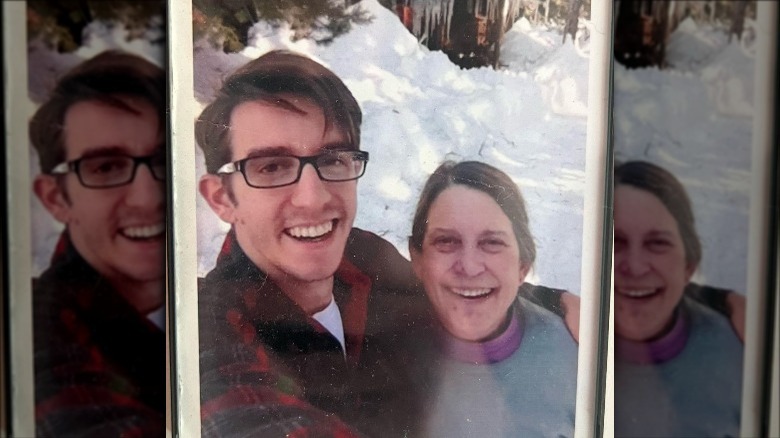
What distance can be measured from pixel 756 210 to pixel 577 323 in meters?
0.28

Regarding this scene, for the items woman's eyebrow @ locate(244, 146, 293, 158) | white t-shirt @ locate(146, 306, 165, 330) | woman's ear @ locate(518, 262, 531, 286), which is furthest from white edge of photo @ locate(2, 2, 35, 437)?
woman's ear @ locate(518, 262, 531, 286)

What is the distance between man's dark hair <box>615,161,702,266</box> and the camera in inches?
32.2

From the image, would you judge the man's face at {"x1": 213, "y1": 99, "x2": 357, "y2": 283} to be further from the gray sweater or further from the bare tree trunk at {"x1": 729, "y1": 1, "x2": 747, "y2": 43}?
the bare tree trunk at {"x1": 729, "y1": 1, "x2": 747, "y2": 43}

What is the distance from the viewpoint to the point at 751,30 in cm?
82

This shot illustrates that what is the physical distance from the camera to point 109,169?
0.70 meters

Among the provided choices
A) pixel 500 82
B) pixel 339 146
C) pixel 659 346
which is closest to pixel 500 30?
pixel 500 82

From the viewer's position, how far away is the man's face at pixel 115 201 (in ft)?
2.28

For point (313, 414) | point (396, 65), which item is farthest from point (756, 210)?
point (313, 414)

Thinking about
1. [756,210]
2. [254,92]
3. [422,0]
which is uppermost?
[422,0]

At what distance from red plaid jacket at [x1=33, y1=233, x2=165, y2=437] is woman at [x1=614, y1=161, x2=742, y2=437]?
565 mm

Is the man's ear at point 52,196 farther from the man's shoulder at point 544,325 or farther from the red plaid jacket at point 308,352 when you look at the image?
the man's shoulder at point 544,325

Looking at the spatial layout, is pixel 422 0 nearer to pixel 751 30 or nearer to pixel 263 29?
pixel 263 29

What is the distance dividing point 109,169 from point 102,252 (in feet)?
0.29

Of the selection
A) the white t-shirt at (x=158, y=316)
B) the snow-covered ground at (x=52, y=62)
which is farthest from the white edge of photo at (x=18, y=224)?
the white t-shirt at (x=158, y=316)
